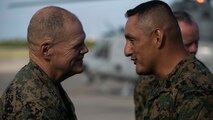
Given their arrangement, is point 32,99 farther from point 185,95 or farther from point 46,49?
point 185,95

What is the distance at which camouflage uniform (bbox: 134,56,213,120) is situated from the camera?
2.40 metres

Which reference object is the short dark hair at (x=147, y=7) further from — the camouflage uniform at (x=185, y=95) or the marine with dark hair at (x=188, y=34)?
the marine with dark hair at (x=188, y=34)

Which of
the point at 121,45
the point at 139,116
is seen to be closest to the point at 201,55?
the point at 121,45

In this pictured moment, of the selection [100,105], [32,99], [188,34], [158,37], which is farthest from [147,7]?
[100,105]

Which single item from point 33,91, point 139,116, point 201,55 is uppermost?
point 33,91

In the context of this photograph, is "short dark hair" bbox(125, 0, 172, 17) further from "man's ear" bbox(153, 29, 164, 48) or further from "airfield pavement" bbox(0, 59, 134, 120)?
"airfield pavement" bbox(0, 59, 134, 120)

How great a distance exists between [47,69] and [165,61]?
1.93 feet

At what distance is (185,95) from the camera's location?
246 centimetres

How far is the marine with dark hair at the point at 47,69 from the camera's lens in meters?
2.54

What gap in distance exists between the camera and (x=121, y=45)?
1809 centimetres

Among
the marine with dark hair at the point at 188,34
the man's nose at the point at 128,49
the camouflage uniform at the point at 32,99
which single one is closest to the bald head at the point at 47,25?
the camouflage uniform at the point at 32,99

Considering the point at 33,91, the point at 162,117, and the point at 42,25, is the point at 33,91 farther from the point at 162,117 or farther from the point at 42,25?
the point at 162,117

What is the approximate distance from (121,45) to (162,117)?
612 inches

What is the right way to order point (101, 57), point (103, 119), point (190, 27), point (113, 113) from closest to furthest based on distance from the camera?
point (190, 27)
point (103, 119)
point (113, 113)
point (101, 57)
